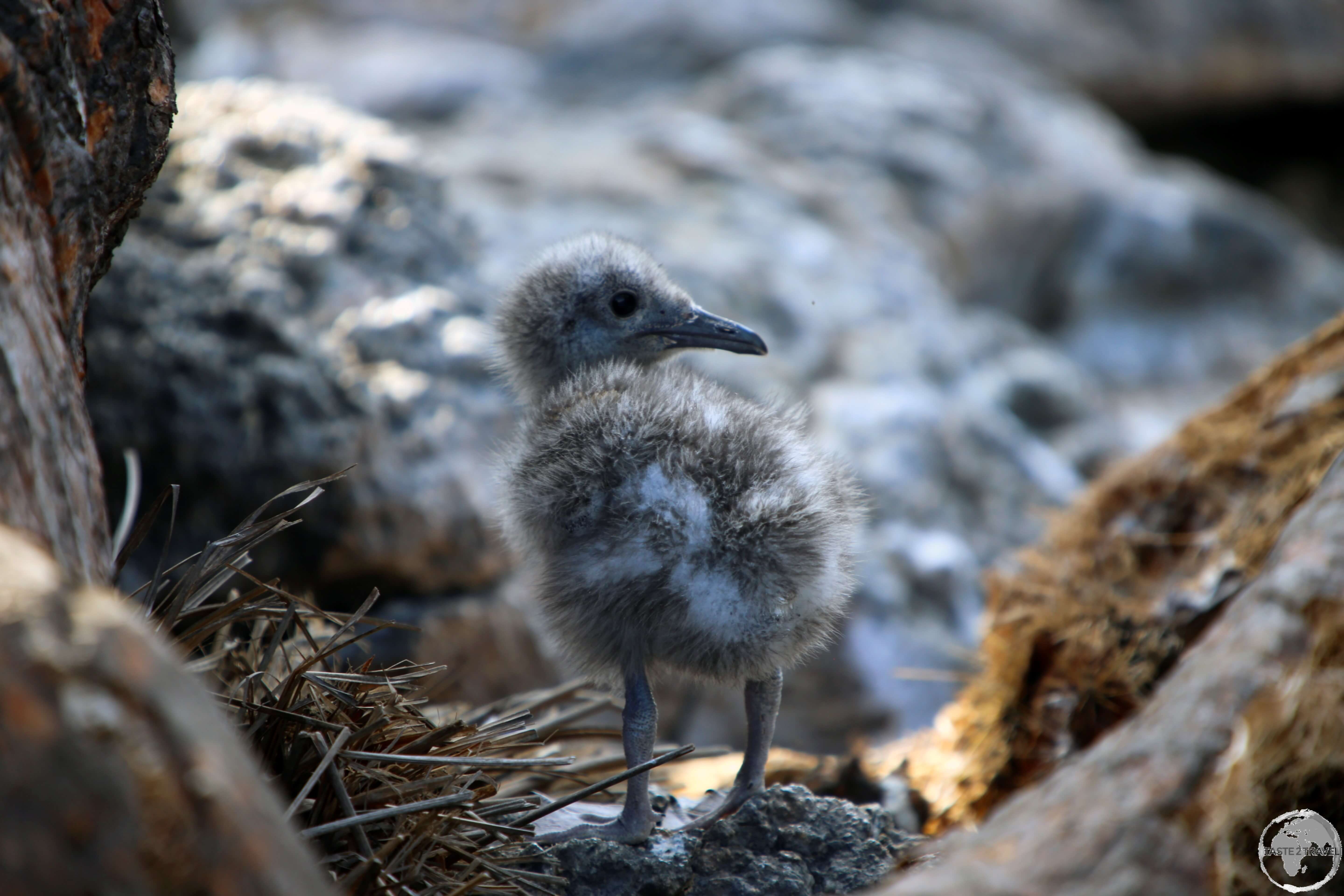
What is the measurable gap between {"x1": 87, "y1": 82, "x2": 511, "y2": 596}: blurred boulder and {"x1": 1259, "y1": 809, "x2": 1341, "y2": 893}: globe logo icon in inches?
90.7

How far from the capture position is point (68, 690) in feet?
3.10

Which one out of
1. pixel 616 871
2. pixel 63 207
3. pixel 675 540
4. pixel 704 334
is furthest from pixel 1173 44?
pixel 63 207

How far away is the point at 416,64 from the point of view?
610 cm

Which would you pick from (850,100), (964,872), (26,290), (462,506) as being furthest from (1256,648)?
(850,100)

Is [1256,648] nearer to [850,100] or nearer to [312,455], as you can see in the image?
[312,455]

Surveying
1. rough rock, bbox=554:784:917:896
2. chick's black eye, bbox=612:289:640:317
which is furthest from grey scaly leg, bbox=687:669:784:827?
chick's black eye, bbox=612:289:640:317

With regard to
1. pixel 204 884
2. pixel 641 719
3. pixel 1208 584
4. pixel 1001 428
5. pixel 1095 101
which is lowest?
pixel 204 884

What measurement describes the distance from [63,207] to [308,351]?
1.78 metres

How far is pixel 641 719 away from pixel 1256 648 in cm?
102

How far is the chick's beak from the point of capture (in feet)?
7.89

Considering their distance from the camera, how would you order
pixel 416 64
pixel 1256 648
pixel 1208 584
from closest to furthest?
1. pixel 1256 648
2. pixel 1208 584
3. pixel 416 64

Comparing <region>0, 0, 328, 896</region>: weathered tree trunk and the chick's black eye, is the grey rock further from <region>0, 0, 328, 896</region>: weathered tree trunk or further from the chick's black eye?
the chick's black eye

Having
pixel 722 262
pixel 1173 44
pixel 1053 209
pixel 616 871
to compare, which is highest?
pixel 1173 44

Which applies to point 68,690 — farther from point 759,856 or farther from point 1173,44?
point 1173,44
